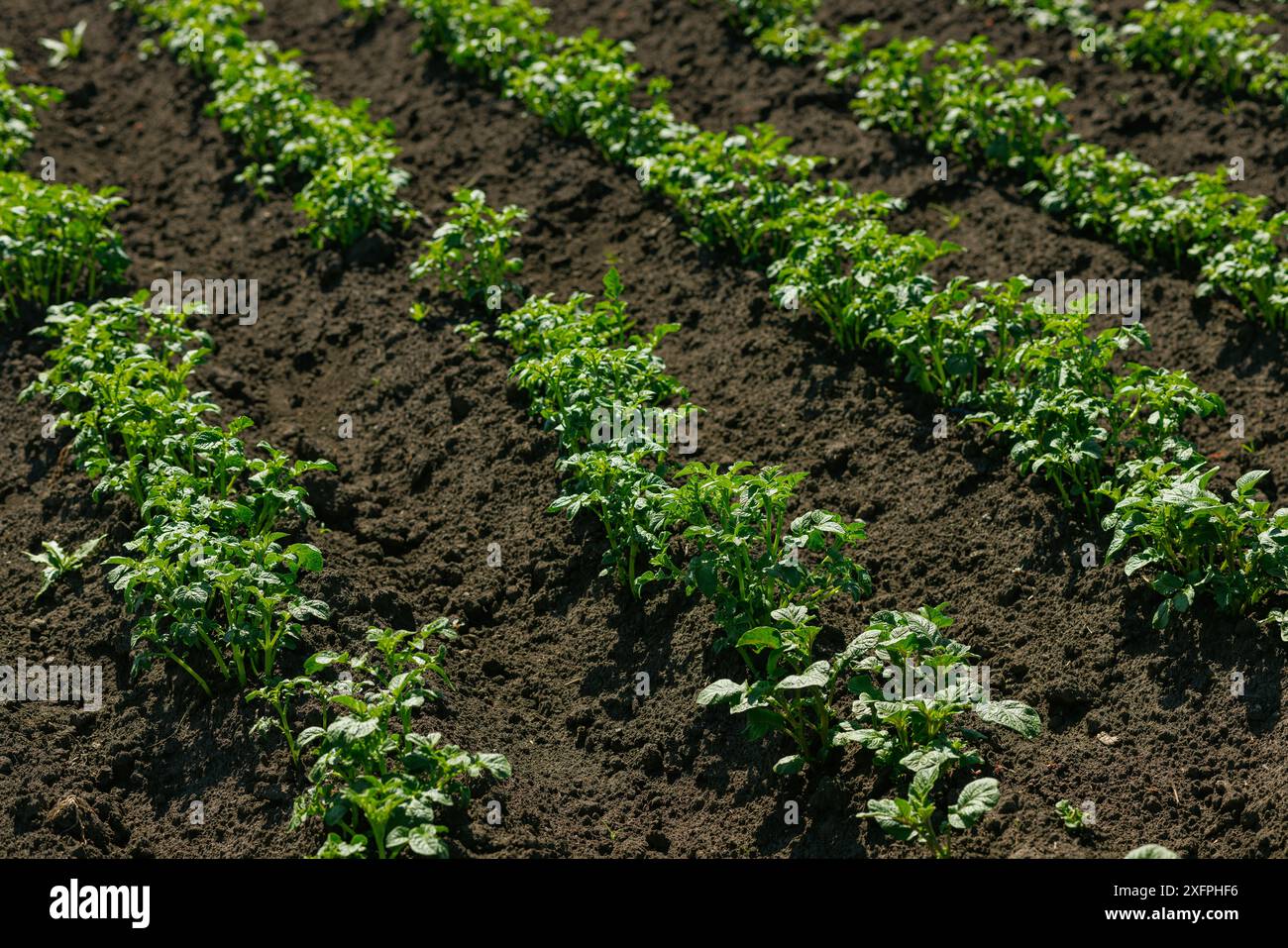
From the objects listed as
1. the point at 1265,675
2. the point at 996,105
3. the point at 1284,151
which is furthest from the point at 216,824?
the point at 1284,151

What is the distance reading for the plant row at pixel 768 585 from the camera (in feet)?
14.8

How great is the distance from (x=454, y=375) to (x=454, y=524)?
37.4 inches

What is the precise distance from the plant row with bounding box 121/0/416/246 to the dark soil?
21cm

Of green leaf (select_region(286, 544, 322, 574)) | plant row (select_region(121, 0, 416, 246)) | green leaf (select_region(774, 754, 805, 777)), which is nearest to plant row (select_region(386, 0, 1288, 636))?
plant row (select_region(121, 0, 416, 246))

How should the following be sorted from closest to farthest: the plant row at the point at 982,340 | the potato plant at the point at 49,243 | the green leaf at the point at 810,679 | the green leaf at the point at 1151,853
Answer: the green leaf at the point at 1151,853 < the green leaf at the point at 810,679 < the plant row at the point at 982,340 < the potato plant at the point at 49,243

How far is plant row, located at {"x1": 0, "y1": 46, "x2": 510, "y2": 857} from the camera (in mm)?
4445

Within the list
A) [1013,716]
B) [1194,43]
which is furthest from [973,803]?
[1194,43]

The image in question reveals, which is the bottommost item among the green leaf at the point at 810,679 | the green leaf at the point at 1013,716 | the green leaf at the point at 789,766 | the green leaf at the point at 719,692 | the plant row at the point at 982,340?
the green leaf at the point at 789,766

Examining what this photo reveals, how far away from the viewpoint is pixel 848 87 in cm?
930

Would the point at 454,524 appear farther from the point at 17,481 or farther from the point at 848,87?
the point at 848,87

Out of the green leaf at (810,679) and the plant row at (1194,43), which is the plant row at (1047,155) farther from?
the green leaf at (810,679)

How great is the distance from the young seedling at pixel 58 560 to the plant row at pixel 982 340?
3098 millimetres

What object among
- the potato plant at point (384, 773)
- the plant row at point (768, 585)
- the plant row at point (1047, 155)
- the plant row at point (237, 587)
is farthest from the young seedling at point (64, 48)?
the potato plant at point (384, 773)

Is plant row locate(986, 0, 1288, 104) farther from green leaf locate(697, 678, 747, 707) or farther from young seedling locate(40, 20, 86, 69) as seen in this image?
young seedling locate(40, 20, 86, 69)
